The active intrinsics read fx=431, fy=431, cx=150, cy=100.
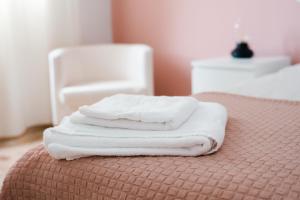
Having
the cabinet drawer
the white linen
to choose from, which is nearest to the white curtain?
the cabinet drawer

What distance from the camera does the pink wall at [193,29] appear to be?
277 centimetres

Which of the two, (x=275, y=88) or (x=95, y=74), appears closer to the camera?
(x=275, y=88)

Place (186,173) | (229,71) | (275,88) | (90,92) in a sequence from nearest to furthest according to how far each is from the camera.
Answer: (186,173)
(275,88)
(229,71)
(90,92)

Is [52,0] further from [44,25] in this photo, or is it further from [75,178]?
[75,178]

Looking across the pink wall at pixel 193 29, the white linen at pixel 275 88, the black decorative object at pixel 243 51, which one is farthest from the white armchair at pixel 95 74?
the white linen at pixel 275 88

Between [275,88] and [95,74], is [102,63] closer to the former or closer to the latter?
[95,74]

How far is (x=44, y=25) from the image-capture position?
3.21 m

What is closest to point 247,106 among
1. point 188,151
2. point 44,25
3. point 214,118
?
point 214,118

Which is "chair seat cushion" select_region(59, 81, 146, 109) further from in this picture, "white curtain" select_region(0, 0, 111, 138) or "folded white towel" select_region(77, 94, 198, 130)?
"folded white towel" select_region(77, 94, 198, 130)

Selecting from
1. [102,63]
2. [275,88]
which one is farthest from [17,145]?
[275,88]

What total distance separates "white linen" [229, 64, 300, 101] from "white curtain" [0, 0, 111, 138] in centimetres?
182

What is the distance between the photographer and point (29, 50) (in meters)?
3.20

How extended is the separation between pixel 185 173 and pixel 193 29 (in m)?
2.40

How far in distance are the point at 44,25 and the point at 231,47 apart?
1384mm
